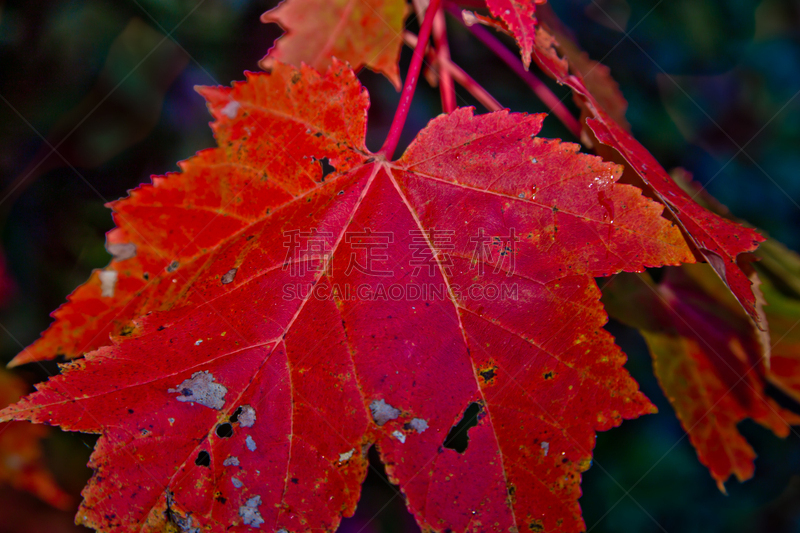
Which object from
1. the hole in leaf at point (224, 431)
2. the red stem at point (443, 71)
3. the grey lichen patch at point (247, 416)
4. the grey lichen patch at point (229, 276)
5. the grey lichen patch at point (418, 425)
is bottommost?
the hole in leaf at point (224, 431)

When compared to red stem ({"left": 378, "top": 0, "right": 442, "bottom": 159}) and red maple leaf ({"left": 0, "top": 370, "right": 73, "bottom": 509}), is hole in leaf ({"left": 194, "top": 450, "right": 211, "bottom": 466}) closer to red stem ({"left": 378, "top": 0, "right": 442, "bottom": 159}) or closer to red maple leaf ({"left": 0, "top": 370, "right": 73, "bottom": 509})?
red stem ({"left": 378, "top": 0, "right": 442, "bottom": 159})

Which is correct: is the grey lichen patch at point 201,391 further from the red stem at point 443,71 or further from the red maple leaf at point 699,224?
the red stem at point 443,71

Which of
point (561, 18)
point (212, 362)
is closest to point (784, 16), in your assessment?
point (561, 18)

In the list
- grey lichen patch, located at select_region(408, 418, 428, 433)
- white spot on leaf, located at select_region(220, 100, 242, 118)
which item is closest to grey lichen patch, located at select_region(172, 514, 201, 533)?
grey lichen patch, located at select_region(408, 418, 428, 433)

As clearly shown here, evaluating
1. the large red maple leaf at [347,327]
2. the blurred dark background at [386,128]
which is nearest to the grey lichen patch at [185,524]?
the large red maple leaf at [347,327]

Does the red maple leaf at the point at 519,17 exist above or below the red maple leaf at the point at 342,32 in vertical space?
above

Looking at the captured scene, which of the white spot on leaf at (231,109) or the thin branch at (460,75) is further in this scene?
the thin branch at (460,75)

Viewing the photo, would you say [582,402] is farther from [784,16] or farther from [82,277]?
[784,16]

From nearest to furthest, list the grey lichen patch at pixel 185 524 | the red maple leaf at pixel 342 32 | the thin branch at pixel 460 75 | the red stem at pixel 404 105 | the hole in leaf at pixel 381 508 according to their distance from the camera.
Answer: the grey lichen patch at pixel 185 524 → the red stem at pixel 404 105 → the red maple leaf at pixel 342 32 → the thin branch at pixel 460 75 → the hole in leaf at pixel 381 508
